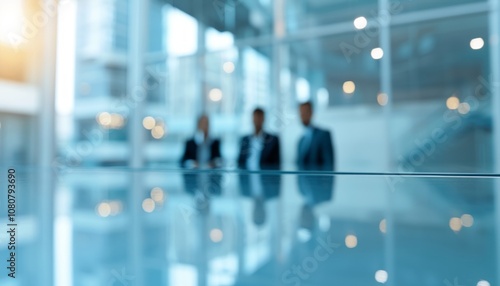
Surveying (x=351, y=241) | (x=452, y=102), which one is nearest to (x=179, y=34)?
(x=452, y=102)

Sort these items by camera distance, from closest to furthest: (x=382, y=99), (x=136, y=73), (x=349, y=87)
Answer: (x=382, y=99) < (x=349, y=87) < (x=136, y=73)

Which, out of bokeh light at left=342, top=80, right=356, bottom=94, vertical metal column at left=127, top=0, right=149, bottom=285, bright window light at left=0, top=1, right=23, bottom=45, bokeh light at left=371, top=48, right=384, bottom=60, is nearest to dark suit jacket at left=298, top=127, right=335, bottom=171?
bokeh light at left=371, top=48, right=384, bottom=60

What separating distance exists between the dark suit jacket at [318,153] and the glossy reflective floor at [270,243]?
2055mm

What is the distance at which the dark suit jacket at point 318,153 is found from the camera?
316cm

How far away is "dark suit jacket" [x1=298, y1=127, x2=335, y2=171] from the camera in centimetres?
316

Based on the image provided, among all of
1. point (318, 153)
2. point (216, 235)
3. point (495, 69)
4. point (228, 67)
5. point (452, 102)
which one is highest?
point (228, 67)

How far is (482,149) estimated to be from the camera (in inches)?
177

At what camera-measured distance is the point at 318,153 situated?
3238mm

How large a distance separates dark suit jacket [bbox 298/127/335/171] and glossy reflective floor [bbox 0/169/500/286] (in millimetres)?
2055

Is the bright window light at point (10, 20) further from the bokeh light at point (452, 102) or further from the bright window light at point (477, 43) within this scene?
the bright window light at point (477, 43)

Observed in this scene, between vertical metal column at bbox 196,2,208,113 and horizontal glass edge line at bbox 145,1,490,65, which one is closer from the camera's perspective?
horizontal glass edge line at bbox 145,1,490,65

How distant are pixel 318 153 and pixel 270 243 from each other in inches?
106

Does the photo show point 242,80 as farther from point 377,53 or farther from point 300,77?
point 377,53

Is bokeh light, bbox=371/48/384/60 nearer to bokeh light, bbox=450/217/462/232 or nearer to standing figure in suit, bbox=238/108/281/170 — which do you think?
standing figure in suit, bbox=238/108/281/170
